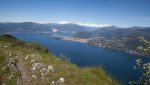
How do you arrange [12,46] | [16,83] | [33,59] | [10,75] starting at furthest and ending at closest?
[12,46], [33,59], [10,75], [16,83]

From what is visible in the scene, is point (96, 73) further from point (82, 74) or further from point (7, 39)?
point (7, 39)

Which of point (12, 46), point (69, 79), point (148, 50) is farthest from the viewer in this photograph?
point (12, 46)

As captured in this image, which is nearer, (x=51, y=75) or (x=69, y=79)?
(x=69, y=79)

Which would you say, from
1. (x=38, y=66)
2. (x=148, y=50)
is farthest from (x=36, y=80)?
(x=148, y=50)

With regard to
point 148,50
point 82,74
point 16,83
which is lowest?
point 16,83

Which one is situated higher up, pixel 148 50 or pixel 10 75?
pixel 148 50

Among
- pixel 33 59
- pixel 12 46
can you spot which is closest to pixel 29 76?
pixel 33 59
